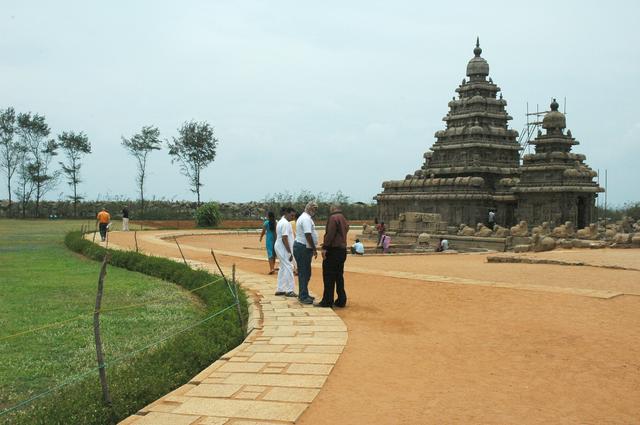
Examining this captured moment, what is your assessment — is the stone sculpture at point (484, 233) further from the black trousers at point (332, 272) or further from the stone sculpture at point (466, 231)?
the black trousers at point (332, 272)

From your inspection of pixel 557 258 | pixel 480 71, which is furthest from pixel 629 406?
pixel 480 71

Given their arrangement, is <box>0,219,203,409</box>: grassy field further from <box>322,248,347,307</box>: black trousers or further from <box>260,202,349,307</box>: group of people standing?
<box>322,248,347,307</box>: black trousers

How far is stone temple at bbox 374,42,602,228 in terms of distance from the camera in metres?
27.0

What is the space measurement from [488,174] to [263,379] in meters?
27.9

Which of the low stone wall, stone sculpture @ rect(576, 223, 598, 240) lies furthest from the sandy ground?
the low stone wall

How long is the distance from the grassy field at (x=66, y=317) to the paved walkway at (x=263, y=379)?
1477 millimetres

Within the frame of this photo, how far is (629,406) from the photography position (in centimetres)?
462

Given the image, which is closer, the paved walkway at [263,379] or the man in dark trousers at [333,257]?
the paved walkway at [263,379]

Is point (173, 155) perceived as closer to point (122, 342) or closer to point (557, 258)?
point (557, 258)

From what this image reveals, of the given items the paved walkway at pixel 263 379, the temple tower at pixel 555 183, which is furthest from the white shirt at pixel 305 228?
the temple tower at pixel 555 183

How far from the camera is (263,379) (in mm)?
5148

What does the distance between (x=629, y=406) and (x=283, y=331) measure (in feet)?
12.2

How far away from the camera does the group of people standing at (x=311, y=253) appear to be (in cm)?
878

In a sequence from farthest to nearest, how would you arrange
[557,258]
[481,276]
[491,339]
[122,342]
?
[557,258], [481,276], [122,342], [491,339]
